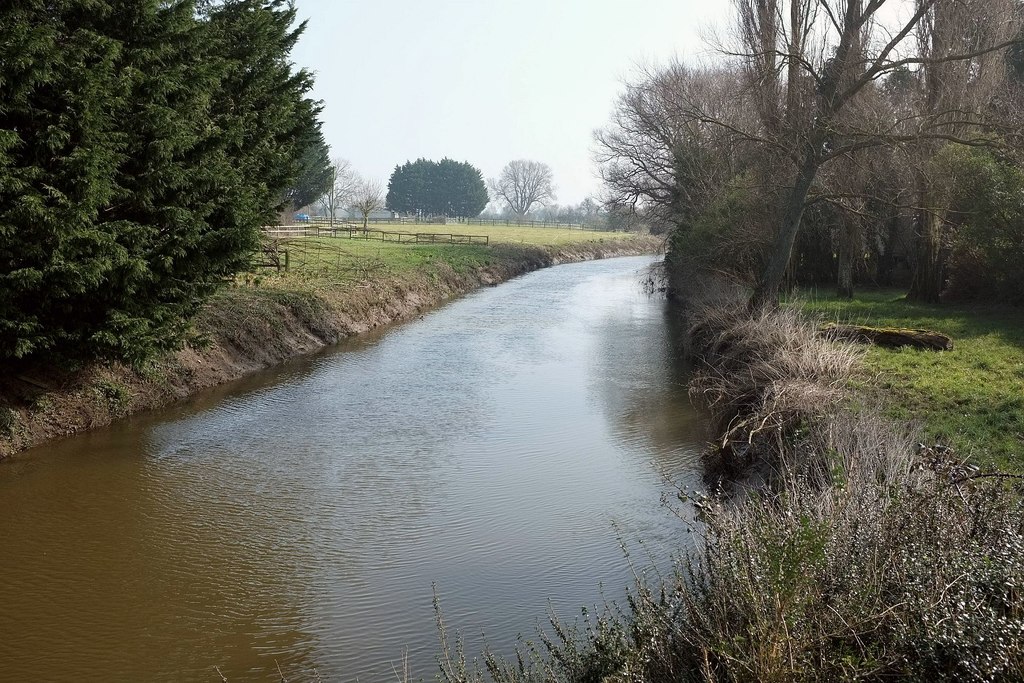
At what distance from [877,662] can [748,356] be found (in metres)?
11.2

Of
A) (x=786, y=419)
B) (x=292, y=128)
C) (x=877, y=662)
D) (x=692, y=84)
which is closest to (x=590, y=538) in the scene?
(x=786, y=419)

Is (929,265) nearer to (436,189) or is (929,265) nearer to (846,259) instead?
(846,259)

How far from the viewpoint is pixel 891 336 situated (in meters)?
15.4

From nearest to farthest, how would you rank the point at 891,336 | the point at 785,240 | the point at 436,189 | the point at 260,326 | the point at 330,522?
the point at 330,522 < the point at 891,336 < the point at 785,240 < the point at 260,326 < the point at 436,189

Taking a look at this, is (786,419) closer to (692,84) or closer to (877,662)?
(877,662)

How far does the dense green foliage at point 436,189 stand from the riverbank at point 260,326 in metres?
69.6

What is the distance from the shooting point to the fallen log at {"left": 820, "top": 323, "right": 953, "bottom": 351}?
49.0 ft

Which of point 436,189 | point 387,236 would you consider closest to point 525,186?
point 436,189

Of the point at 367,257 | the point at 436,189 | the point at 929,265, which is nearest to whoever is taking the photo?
the point at 929,265

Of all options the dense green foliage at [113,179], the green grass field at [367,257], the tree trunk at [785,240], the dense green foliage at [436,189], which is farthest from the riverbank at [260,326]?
the dense green foliage at [436,189]

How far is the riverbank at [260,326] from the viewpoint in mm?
12562

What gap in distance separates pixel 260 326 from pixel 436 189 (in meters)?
95.2

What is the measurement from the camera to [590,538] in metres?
9.35

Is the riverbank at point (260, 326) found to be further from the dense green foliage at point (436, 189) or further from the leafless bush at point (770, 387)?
the dense green foliage at point (436, 189)
